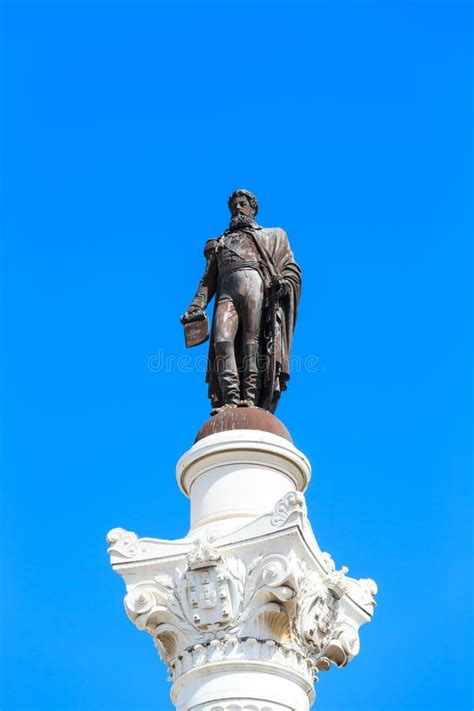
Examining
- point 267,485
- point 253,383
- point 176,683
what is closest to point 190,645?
point 176,683

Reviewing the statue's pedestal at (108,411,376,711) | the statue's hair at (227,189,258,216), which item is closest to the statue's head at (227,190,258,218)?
the statue's hair at (227,189,258,216)

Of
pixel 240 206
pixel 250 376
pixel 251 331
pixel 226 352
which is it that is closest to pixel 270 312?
pixel 251 331

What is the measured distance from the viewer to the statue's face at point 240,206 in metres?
16.2

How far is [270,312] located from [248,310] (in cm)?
36

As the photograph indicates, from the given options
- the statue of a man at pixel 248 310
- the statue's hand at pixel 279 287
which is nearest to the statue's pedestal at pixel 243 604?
the statue of a man at pixel 248 310

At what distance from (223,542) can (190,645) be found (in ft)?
3.68

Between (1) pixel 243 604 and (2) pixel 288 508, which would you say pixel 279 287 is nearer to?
(2) pixel 288 508

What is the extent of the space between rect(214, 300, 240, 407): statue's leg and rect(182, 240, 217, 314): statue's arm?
57cm

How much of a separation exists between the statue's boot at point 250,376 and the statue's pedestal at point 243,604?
1.97 m

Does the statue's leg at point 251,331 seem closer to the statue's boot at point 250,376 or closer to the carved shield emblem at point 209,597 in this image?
the statue's boot at point 250,376

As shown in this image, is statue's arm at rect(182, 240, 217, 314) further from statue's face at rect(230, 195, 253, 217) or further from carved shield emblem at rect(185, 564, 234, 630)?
carved shield emblem at rect(185, 564, 234, 630)

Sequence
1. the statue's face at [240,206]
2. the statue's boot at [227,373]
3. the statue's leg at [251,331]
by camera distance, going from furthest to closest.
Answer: the statue's face at [240,206] → the statue's leg at [251,331] → the statue's boot at [227,373]

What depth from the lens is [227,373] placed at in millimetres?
14633

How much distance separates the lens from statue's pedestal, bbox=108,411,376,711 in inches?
452
